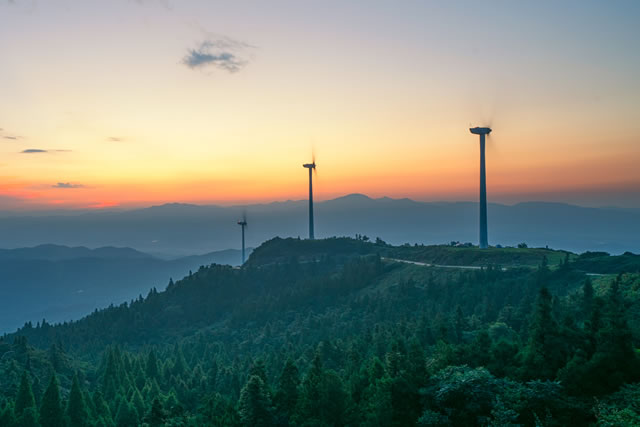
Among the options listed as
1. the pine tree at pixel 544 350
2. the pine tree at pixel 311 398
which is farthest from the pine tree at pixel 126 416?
the pine tree at pixel 544 350

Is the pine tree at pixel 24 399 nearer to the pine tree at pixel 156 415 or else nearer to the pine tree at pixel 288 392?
the pine tree at pixel 156 415

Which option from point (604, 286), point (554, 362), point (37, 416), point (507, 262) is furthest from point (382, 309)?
point (554, 362)

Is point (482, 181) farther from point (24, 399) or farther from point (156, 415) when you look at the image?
point (24, 399)

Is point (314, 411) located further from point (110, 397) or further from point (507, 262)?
point (507, 262)

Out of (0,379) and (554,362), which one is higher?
(554,362)

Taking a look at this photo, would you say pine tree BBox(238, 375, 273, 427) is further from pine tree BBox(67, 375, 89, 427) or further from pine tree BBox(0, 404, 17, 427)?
pine tree BBox(0, 404, 17, 427)

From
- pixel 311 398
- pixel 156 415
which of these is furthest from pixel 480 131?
pixel 311 398
